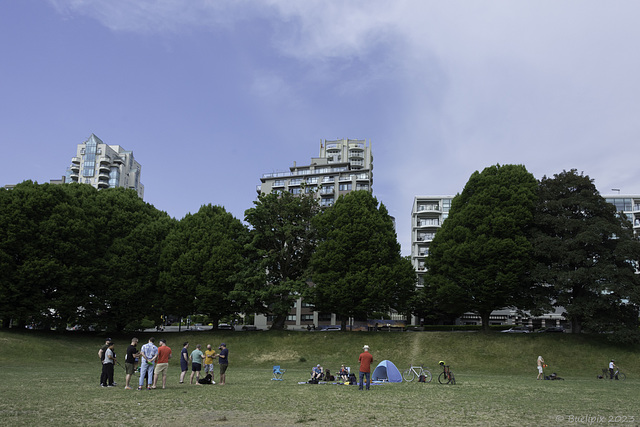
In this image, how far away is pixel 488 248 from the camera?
48.3 metres

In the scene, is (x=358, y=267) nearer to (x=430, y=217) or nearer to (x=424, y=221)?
(x=424, y=221)

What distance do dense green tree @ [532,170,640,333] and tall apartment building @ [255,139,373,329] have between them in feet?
184

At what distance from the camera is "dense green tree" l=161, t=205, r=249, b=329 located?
5422 cm

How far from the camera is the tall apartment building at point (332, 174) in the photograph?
11631 centimetres

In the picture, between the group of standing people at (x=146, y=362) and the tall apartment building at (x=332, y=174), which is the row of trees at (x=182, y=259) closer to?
the group of standing people at (x=146, y=362)

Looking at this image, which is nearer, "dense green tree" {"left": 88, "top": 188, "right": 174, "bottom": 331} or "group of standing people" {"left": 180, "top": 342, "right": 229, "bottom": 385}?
"group of standing people" {"left": 180, "top": 342, "right": 229, "bottom": 385}

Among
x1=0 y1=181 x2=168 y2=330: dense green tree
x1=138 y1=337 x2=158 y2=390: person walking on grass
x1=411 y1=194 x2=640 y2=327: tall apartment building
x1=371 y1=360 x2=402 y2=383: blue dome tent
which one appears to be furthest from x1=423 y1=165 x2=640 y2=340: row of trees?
x1=411 y1=194 x2=640 y2=327: tall apartment building

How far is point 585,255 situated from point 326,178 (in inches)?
3105

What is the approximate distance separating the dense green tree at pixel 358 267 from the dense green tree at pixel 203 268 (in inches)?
371

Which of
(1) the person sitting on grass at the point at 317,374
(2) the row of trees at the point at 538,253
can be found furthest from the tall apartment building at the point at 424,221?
(1) the person sitting on grass at the point at 317,374

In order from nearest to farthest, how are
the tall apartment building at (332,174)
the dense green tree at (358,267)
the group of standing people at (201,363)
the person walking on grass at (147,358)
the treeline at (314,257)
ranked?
1. the person walking on grass at (147,358)
2. the group of standing people at (201,363)
3. the treeline at (314,257)
4. the dense green tree at (358,267)
5. the tall apartment building at (332,174)

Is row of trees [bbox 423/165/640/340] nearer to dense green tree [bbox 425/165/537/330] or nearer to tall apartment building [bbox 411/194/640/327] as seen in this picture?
dense green tree [bbox 425/165/537/330]

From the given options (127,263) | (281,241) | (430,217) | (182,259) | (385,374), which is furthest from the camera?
(430,217)

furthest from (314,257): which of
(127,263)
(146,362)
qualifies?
(146,362)
